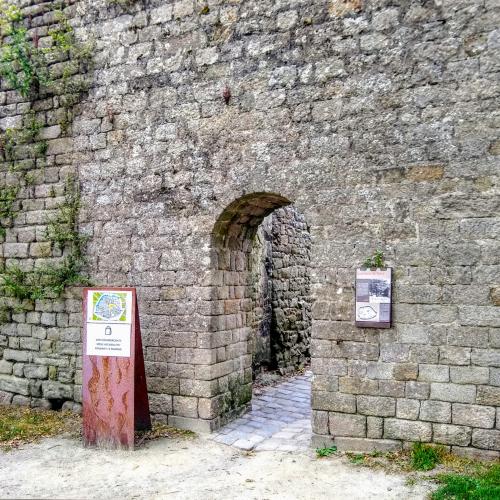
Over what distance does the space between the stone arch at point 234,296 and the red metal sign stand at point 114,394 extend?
83 cm

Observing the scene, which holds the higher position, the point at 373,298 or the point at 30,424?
the point at 373,298

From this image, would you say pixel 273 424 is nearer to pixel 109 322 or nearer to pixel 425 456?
pixel 425 456

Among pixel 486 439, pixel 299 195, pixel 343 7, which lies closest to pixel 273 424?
pixel 486 439

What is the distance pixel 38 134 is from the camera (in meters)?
6.66

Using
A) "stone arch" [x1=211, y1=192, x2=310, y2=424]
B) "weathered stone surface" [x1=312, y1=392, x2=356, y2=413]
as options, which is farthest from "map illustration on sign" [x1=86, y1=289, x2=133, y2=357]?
"weathered stone surface" [x1=312, y1=392, x2=356, y2=413]

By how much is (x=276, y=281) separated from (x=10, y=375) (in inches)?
150

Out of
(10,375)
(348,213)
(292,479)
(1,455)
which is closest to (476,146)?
(348,213)

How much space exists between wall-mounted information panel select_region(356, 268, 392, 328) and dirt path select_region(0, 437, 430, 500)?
119cm

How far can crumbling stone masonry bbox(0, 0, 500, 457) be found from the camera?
4.67 m

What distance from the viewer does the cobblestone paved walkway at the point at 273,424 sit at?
209 inches

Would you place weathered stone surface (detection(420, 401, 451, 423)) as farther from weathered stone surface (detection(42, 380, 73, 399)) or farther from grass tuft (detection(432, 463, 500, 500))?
weathered stone surface (detection(42, 380, 73, 399))

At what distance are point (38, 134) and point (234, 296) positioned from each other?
301cm

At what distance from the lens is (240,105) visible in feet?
18.2

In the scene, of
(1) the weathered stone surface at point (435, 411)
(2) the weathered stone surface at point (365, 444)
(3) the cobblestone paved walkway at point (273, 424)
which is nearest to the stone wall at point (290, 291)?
(3) the cobblestone paved walkway at point (273, 424)
